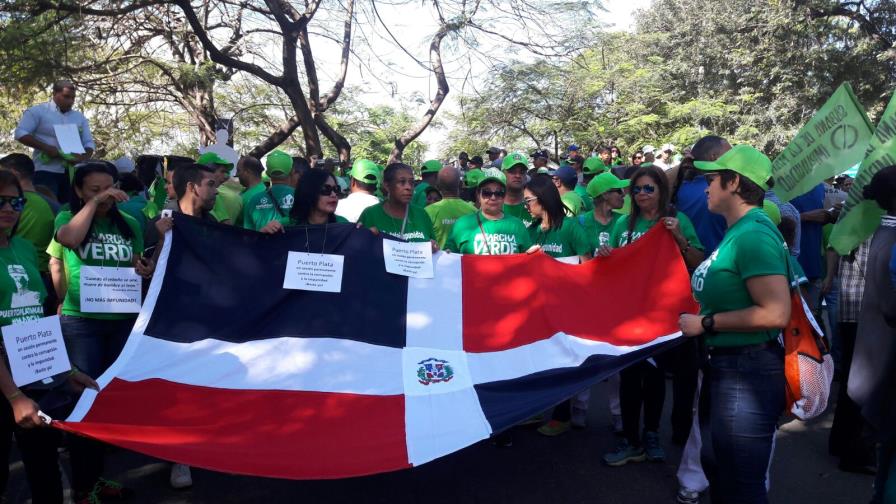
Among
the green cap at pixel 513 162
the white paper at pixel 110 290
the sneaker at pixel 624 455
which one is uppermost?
the green cap at pixel 513 162

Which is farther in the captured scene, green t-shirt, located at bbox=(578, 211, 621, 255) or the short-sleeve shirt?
the short-sleeve shirt

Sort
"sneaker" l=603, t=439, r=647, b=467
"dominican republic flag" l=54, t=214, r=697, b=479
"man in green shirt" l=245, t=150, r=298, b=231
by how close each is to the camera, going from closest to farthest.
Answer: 1. "dominican republic flag" l=54, t=214, r=697, b=479
2. "sneaker" l=603, t=439, r=647, b=467
3. "man in green shirt" l=245, t=150, r=298, b=231

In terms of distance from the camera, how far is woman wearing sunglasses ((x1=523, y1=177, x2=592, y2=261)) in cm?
→ 518

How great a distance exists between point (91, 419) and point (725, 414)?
9.68 feet

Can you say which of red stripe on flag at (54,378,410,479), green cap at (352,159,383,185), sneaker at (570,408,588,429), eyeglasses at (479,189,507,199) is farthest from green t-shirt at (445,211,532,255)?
red stripe on flag at (54,378,410,479)

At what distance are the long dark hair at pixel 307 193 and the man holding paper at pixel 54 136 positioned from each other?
3.23m

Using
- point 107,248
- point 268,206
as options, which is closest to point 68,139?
point 268,206

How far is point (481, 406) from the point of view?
3695 mm

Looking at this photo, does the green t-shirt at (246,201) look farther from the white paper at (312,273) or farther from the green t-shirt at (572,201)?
the green t-shirt at (572,201)

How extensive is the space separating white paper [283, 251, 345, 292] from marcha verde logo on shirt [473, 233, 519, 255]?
1.07 m

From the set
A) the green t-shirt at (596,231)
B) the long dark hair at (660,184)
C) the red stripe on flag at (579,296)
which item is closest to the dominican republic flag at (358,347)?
the red stripe on flag at (579,296)

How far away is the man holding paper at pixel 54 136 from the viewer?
A: 6723 mm

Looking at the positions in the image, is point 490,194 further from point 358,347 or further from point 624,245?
point 358,347

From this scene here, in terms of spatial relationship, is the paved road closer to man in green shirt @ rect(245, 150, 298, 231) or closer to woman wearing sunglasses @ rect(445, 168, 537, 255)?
woman wearing sunglasses @ rect(445, 168, 537, 255)
